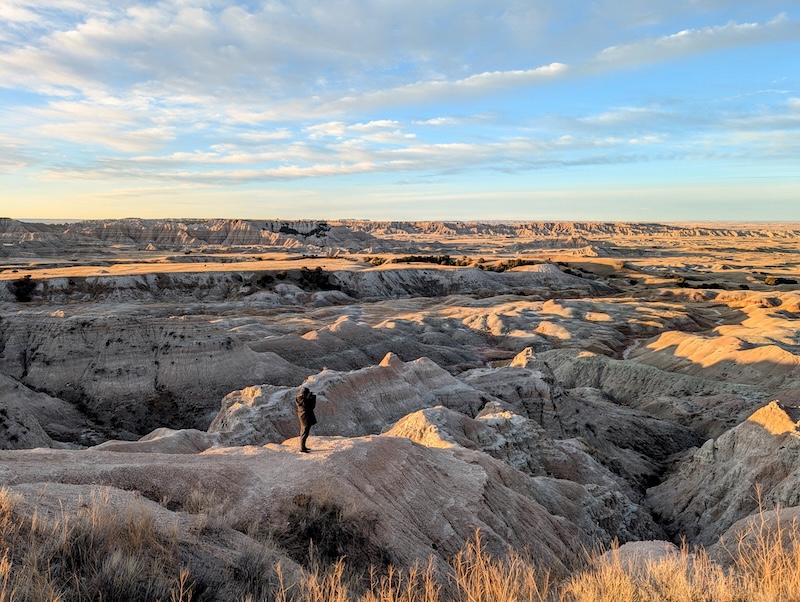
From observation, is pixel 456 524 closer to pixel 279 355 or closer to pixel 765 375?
pixel 279 355

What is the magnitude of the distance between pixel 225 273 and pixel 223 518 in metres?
75.6

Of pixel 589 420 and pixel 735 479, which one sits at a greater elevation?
pixel 735 479

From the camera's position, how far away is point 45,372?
32906mm

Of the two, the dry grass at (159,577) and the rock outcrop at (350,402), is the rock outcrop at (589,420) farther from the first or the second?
the dry grass at (159,577)

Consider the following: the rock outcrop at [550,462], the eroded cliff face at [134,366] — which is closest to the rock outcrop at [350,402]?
the rock outcrop at [550,462]

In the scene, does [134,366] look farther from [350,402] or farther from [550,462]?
[550,462]

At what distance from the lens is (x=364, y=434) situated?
73.4 ft

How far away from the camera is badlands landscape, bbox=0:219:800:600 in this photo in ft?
19.9

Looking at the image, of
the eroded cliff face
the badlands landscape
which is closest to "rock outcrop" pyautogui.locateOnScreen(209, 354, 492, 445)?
the badlands landscape

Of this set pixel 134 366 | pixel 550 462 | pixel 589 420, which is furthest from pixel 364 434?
pixel 134 366

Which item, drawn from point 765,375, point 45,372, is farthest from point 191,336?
point 765,375

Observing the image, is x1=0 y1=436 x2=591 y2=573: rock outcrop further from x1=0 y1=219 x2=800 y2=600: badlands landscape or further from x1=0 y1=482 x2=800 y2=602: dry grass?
x1=0 y1=482 x2=800 y2=602: dry grass

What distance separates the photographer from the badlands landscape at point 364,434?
6.05 metres

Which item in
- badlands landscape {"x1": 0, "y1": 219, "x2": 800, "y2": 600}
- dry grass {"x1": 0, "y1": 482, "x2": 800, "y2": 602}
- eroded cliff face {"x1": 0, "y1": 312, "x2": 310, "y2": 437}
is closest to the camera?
dry grass {"x1": 0, "y1": 482, "x2": 800, "y2": 602}
